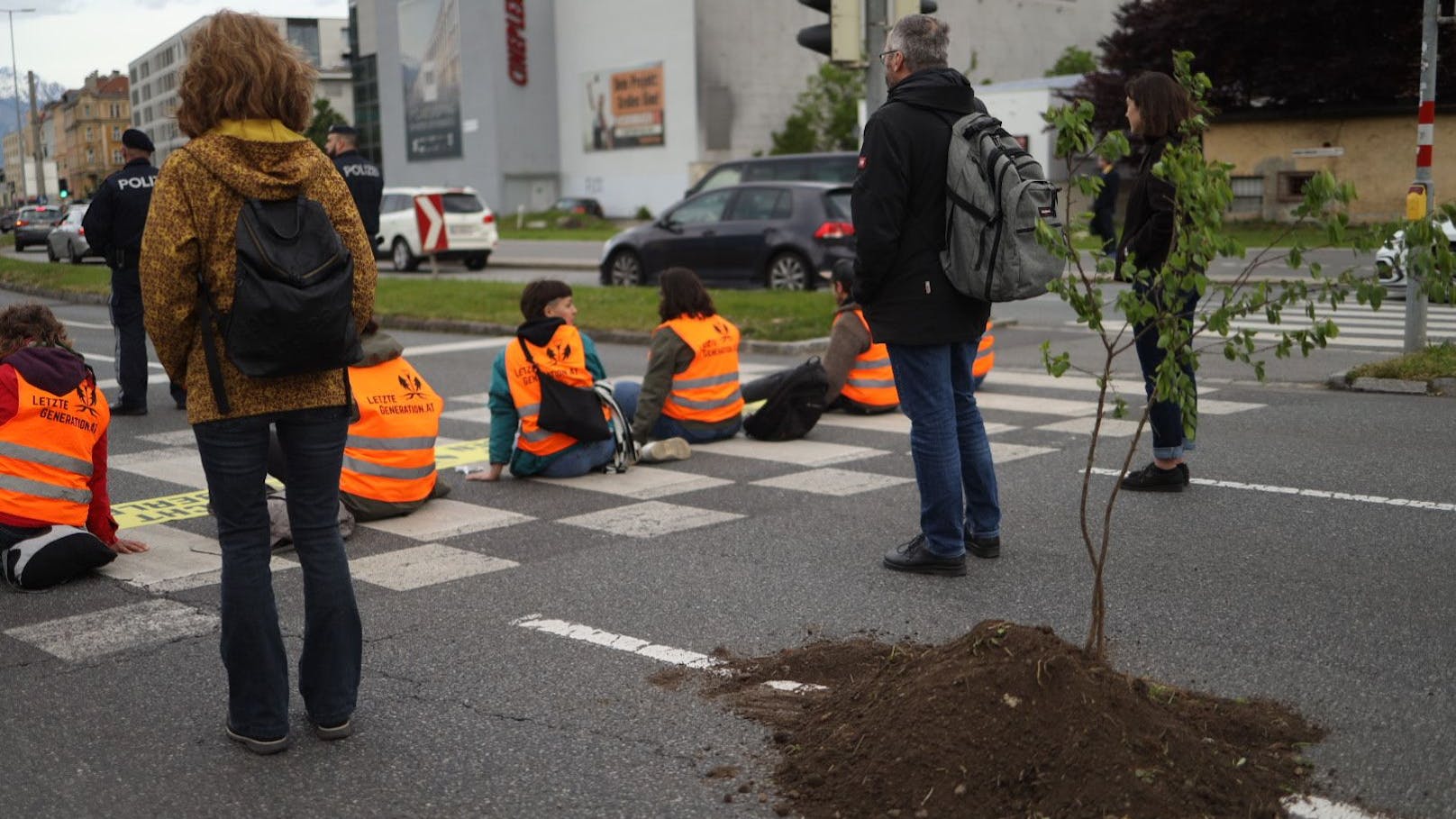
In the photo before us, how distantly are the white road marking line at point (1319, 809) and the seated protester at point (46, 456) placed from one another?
14.6 ft

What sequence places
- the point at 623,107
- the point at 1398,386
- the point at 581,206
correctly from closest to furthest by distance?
the point at 1398,386 → the point at 581,206 → the point at 623,107

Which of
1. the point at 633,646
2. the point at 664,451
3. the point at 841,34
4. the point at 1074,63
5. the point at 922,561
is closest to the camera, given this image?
the point at 633,646

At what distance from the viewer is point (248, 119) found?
3785 mm

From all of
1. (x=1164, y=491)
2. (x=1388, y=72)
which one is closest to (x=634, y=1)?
(x=1388, y=72)

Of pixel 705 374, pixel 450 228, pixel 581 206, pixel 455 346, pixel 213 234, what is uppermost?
pixel 581 206

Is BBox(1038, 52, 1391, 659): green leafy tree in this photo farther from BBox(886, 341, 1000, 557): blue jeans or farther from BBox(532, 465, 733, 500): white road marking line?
BBox(532, 465, 733, 500): white road marking line

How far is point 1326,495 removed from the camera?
23.3 ft

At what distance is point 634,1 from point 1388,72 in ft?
122

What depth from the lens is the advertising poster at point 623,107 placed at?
207ft

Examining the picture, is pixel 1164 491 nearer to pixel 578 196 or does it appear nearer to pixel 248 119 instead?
pixel 248 119

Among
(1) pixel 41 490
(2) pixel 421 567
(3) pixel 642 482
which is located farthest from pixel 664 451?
(1) pixel 41 490

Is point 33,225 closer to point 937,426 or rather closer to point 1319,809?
point 937,426

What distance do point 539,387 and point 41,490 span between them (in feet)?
8.36

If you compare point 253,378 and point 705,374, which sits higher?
point 253,378
